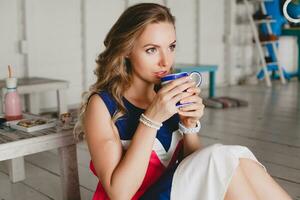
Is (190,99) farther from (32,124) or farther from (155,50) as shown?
(32,124)

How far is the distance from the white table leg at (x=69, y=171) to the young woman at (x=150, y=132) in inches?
14.5

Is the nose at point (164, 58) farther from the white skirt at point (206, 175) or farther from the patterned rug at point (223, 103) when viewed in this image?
the patterned rug at point (223, 103)

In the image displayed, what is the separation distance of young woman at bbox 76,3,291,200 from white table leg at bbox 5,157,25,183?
40.2 inches

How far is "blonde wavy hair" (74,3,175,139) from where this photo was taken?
1.19 meters

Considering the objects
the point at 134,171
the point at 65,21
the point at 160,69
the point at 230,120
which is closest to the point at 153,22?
the point at 160,69

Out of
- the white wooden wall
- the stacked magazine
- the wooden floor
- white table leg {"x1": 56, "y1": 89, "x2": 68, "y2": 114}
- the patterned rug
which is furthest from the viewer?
the patterned rug

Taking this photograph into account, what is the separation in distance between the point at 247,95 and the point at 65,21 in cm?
226

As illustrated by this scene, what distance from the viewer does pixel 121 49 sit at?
122cm

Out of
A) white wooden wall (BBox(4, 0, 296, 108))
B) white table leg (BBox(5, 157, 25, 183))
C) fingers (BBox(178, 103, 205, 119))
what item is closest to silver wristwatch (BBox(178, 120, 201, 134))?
fingers (BBox(178, 103, 205, 119))

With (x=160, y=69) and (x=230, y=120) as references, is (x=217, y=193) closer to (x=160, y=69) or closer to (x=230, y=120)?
(x=160, y=69)

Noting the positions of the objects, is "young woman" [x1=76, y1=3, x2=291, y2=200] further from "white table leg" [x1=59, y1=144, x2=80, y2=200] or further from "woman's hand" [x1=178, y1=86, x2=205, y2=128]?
"white table leg" [x1=59, y1=144, x2=80, y2=200]

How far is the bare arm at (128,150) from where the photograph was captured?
109cm

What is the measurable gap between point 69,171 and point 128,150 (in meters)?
0.58

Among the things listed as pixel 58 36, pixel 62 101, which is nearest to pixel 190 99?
pixel 62 101
